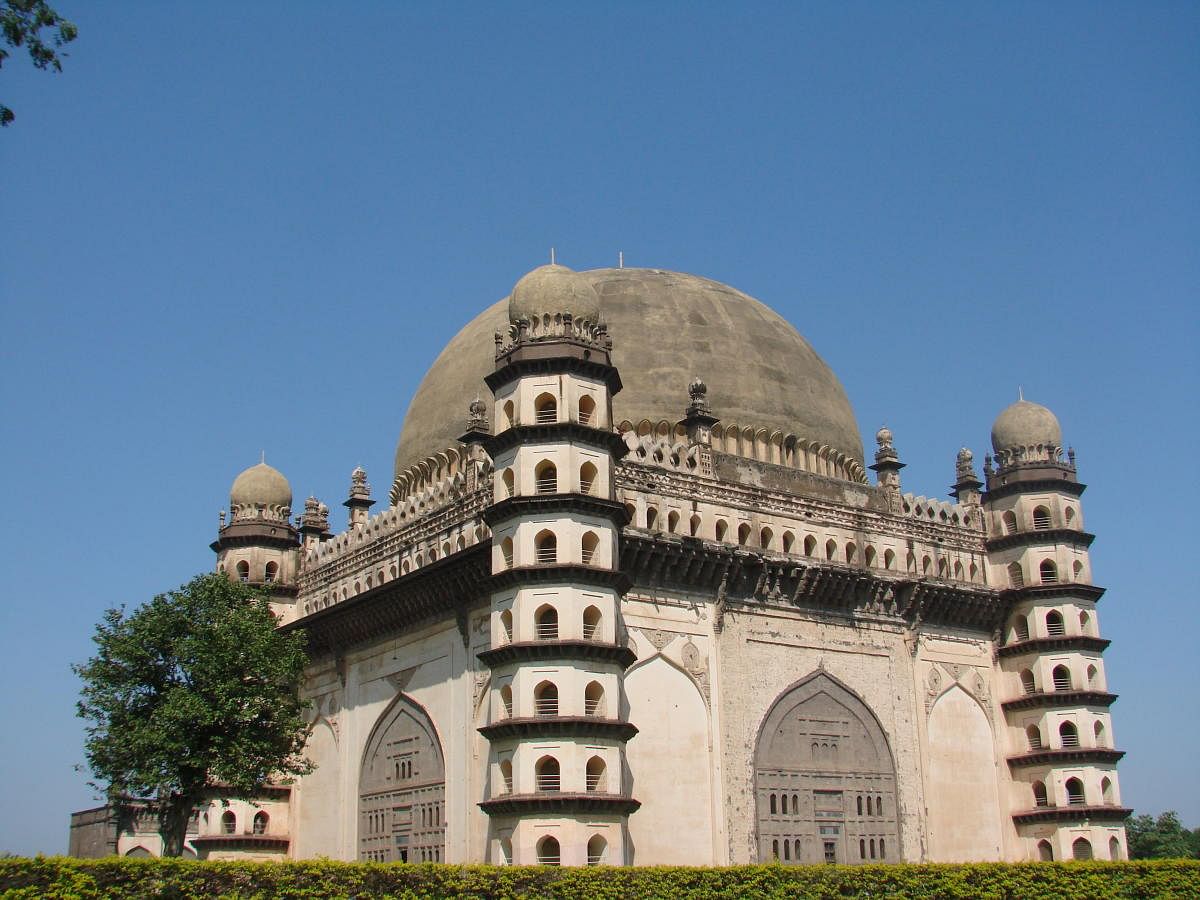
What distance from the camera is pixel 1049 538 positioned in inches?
1458

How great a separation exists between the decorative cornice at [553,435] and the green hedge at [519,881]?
30.7 feet

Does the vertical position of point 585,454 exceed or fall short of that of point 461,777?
it exceeds it

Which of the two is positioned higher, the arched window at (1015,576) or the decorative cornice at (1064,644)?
the arched window at (1015,576)

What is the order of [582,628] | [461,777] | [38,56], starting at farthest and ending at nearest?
[461,777]
[582,628]
[38,56]

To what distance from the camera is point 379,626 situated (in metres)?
35.3

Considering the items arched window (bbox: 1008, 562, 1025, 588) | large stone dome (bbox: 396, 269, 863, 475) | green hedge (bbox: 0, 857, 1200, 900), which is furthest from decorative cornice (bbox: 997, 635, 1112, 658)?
green hedge (bbox: 0, 857, 1200, 900)

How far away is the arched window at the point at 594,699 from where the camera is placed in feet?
90.2

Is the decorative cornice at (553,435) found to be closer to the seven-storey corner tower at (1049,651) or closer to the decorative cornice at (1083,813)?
the seven-storey corner tower at (1049,651)

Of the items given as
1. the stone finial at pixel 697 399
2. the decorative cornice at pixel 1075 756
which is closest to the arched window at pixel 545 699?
the stone finial at pixel 697 399

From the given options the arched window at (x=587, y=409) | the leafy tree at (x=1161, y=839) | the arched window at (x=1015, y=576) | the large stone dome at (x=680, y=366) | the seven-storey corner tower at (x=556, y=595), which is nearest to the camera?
the seven-storey corner tower at (x=556, y=595)

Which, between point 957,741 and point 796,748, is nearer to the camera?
point 796,748

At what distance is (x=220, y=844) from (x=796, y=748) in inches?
640

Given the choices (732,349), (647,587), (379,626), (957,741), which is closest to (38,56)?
(647,587)

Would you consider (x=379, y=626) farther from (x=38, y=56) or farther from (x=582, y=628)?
(x=38, y=56)
